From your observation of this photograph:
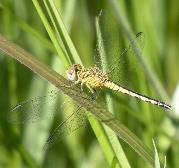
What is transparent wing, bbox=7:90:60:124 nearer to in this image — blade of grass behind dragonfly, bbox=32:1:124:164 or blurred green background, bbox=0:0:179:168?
blurred green background, bbox=0:0:179:168

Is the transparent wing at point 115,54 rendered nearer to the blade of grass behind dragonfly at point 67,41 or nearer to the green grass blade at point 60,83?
the blade of grass behind dragonfly at point 67,41

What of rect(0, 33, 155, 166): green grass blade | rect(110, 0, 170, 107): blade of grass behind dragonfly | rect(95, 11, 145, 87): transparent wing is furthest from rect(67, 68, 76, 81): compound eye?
rect(0, 33, 155, 166): green grass blade

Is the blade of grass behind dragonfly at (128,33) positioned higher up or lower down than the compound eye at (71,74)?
higher up

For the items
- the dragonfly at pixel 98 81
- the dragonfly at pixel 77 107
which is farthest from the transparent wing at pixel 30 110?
the dragonfly at pixel 98 81

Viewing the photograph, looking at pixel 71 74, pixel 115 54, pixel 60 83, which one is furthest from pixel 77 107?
pixel 60 83

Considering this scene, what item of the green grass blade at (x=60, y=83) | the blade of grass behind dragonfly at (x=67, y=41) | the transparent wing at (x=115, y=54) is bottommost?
the green grass blade at (x=60, y=83)

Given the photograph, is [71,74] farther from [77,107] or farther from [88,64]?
[88,64]

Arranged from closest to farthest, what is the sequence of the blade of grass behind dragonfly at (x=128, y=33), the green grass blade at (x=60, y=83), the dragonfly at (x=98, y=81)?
the green grass blade at (x=60, y=83) < the blade of grass behind dragonfly at (x=128, y=33) < the dragonfly at (x=98, y=81)

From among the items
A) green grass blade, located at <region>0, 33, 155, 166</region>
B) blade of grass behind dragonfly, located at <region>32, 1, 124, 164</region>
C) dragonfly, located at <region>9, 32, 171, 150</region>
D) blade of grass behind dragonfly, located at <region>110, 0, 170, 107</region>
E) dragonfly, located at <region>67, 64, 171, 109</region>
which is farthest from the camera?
dragonfly, located at <region>67, 64, 171, 109</region>
